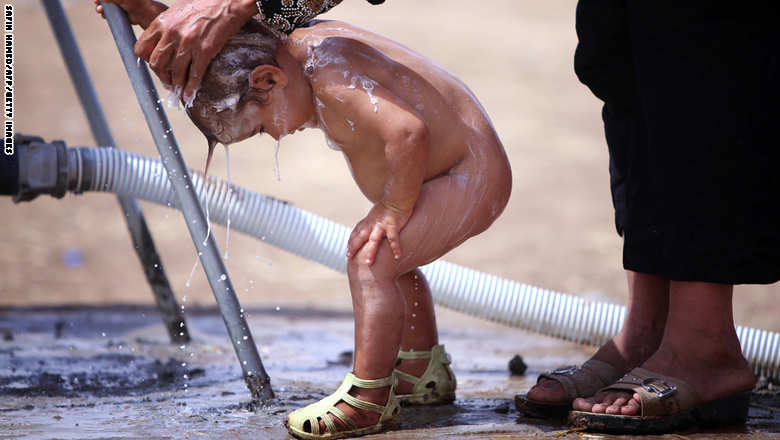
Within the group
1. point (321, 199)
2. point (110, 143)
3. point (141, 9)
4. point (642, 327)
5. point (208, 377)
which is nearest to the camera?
point (141, 9)

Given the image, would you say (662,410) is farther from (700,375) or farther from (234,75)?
(234,75)

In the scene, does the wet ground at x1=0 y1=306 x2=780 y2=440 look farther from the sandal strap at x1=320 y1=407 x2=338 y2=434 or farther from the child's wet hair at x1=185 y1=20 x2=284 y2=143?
the child's wet hair at x1=185 y1=20 x2=284 y2=143

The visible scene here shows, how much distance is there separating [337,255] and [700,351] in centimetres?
125

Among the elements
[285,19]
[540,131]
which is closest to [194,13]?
[285,19]

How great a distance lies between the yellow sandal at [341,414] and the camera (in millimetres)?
1919

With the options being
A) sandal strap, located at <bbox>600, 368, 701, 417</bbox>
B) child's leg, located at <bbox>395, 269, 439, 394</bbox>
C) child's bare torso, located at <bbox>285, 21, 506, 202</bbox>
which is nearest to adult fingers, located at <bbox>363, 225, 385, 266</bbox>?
child's bare torso, located at <bbox>285, 21, 506, 202</bbox>

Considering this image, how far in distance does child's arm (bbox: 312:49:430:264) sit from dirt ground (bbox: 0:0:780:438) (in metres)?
1.98

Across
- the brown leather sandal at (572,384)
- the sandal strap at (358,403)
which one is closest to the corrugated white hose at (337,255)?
the brown leather sandal at (572,384)

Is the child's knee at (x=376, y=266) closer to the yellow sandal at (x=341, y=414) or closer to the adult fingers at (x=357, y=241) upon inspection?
the adult fingers at (x=357, y=241)

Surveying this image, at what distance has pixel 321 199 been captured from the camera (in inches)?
260

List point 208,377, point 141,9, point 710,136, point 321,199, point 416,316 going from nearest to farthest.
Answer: point 710,136, point 141,9, point 416,316, point 208,377, point 321,199

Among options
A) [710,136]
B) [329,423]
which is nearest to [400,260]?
[329,423]

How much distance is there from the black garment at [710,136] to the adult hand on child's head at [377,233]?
535mm

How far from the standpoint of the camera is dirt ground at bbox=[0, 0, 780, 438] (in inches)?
187
